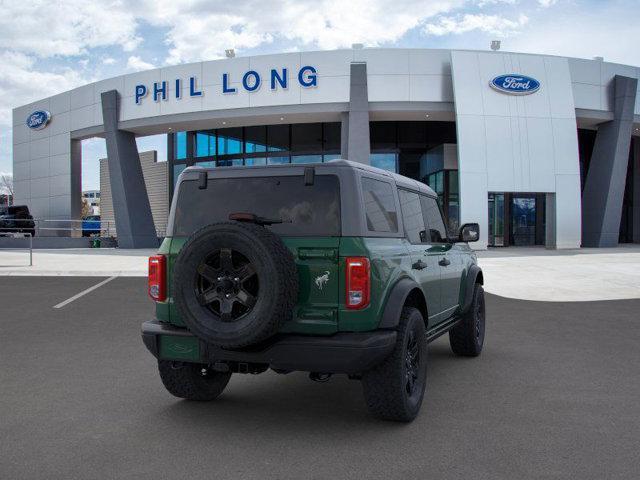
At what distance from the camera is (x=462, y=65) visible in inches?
1089

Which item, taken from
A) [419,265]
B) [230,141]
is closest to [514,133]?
[230,141]

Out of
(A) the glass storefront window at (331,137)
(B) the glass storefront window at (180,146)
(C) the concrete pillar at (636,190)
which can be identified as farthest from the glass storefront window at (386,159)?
(C) the concrete pillar at (636,190)

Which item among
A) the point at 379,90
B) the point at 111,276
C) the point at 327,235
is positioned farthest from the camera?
the point at 379,90

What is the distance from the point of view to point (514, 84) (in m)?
27.8

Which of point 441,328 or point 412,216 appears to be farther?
point 441,328

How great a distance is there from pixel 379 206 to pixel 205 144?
3415 cm

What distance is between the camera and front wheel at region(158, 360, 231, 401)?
4.81m

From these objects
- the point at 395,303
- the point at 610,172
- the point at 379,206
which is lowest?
the point at 395,303

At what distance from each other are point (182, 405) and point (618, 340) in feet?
18.7

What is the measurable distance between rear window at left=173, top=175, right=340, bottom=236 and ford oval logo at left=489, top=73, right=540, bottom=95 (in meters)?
25.6

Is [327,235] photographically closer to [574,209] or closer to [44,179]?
[574,209]

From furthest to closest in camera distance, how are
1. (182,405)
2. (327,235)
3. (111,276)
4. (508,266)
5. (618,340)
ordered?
1. (508,266)
2. (111,276)
3. (618,340)
4. (182,405)
5. (327,235)

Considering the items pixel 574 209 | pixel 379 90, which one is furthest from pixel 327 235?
pixel 574 209

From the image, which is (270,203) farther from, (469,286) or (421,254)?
(469,286)
